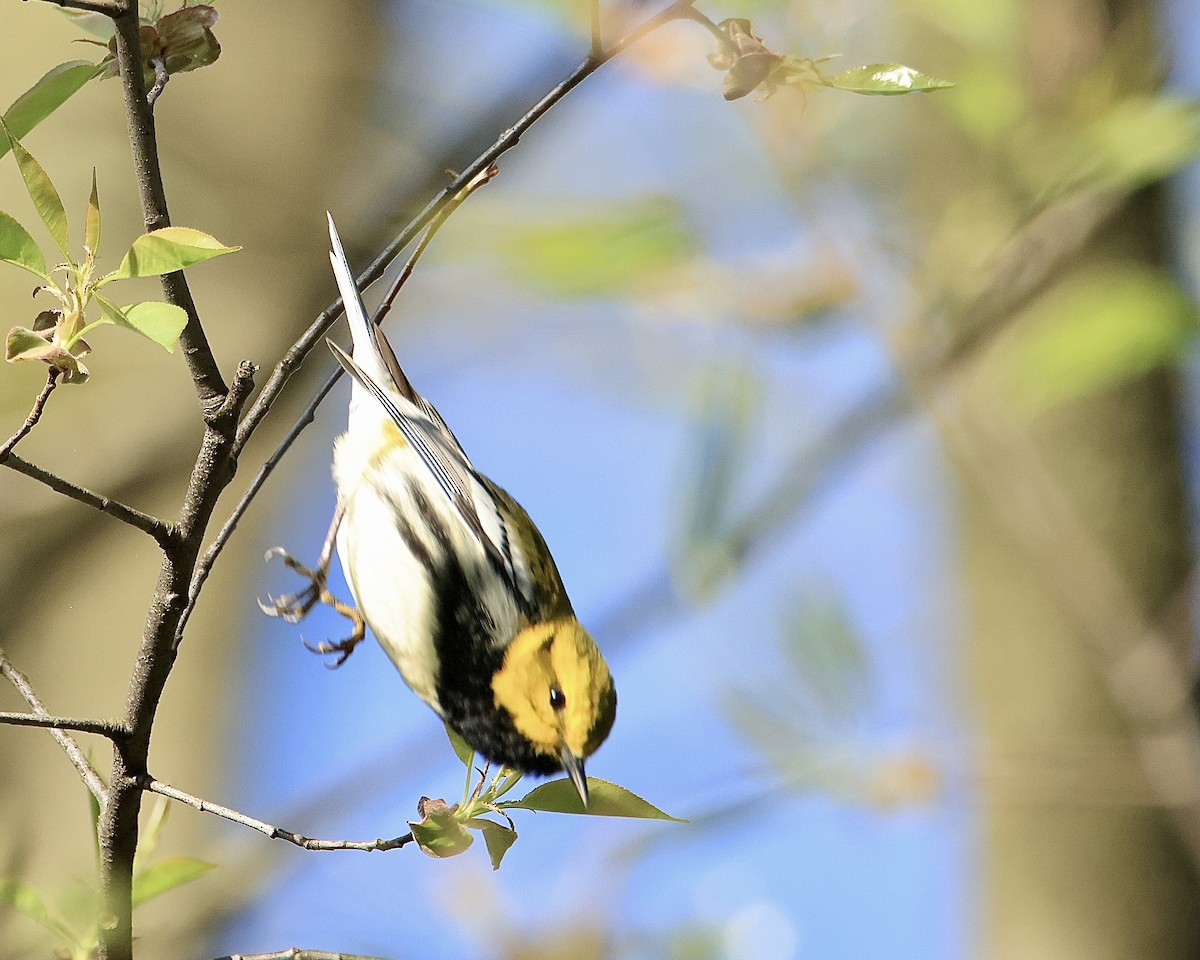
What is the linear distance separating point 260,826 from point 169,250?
0.47 meters

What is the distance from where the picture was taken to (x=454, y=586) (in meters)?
2.00

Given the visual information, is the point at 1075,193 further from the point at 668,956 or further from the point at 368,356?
the point at 668,956

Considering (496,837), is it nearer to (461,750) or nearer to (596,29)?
(461,750)

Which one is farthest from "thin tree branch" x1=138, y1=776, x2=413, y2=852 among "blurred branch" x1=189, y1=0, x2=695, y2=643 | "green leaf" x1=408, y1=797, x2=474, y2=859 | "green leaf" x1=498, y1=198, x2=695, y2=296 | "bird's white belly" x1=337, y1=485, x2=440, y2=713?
"bird's white belly" x1=337, y1=485, x2=440, y2=713

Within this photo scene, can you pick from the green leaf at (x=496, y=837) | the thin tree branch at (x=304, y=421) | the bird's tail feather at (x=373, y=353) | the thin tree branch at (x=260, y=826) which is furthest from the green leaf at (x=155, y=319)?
the bird's tail feather at (x=373, y=353)

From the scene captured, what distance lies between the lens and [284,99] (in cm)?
356

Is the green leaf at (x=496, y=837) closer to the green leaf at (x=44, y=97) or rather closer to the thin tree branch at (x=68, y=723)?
the thin tree branch at (x=68, y=723)

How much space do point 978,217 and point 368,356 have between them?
96 cm

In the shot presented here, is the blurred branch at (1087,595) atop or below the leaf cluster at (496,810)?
atop

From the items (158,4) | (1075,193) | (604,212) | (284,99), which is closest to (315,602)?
(604,212)

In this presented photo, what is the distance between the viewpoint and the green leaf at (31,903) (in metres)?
1.12

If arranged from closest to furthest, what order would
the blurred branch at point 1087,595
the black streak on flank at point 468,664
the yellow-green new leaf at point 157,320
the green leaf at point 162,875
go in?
1. the yellow-green new leaf at point 157,320
2. the green leaf at point 162,875
3. the blurred branch at point 1087,595
4. the black streak on flank at point 468,664

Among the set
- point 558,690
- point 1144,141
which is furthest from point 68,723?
point 1144,141

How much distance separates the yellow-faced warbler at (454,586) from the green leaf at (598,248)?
275 millimetres
